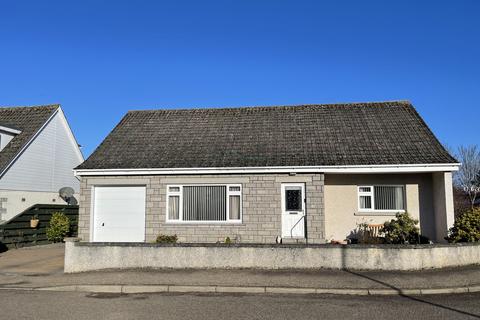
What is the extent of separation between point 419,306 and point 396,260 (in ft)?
10.9

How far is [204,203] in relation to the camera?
54.2 feet

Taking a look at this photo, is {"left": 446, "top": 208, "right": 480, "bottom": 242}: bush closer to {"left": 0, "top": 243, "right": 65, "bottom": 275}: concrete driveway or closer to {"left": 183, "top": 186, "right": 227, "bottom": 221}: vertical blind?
{"left": 183, "top": 186, "right": 227, "bottom": 221}: vertical blind

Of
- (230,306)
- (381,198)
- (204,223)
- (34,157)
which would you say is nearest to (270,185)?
(204,223)

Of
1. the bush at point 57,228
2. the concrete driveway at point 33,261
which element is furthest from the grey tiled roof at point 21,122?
the concrete driveway at point 33,261

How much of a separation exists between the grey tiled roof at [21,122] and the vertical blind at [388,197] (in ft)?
51.7

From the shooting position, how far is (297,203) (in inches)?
630

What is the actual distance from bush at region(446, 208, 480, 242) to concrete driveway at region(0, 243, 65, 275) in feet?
36.4

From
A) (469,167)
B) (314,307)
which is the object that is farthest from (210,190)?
(469,167)

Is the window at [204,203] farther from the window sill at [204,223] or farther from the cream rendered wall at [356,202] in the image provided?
the cream rendered wall at [356,202]

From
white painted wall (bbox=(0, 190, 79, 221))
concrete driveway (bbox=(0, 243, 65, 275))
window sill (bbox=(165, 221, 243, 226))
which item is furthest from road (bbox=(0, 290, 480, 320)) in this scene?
white painted wall (bbox=(0, 190, 79, 221))

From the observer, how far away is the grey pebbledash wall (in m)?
15.8

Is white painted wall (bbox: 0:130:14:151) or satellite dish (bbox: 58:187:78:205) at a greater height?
white painted wall (bbox: 0:130:14:151)

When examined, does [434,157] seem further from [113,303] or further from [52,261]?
[52,261]

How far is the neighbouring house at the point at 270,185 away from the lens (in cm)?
1580
